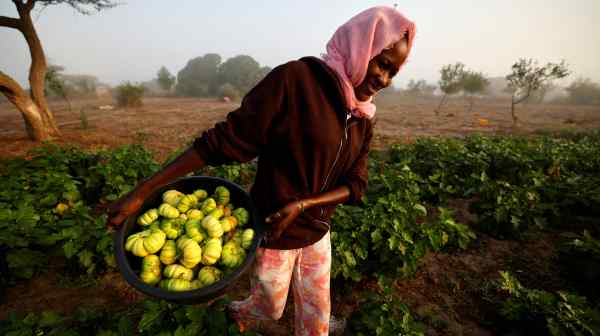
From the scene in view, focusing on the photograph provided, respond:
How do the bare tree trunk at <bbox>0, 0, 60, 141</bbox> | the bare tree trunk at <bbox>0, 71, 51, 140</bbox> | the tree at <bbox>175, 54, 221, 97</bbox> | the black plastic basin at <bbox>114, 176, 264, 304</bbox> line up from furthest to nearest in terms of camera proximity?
the tree at <bbox>175, 54, 221, 97</bbox> < the bare tree trunk at <bbox>0, 0, 60, 141</bbox> < the bare tree trunk at <bbox>0, 71, 51, 140</bbox> < the black plastic basin at <bbox>114, 176, 264, 304</bbox>

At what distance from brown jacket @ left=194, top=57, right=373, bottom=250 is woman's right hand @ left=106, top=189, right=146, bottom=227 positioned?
391 millimetres

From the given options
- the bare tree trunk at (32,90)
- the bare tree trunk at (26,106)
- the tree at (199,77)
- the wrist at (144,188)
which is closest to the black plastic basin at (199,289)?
the wrist at (144,188)

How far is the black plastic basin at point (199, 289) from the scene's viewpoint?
3.81 feet

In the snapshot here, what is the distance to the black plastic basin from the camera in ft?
3.81

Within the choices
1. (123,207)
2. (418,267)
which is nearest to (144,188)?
(123,207)

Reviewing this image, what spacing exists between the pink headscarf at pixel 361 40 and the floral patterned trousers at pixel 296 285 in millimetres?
1072

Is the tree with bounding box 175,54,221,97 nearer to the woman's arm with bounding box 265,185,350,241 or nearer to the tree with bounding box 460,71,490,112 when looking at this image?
the tree with bounding box 460,71,490,112

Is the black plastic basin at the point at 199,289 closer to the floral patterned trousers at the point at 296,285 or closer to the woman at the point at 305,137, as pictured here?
the woman at the point at 305,137

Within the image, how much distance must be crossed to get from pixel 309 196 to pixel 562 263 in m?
4.27

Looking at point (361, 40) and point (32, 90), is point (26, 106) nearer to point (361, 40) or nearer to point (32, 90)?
point (32, 90)

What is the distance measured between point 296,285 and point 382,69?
63.7 inches

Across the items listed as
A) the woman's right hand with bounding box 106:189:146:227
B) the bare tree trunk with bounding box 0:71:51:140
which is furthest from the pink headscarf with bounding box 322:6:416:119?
the bare tree trunk with bounding box 0:71:51:140

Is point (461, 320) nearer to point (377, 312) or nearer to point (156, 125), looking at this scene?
point (377, 312)

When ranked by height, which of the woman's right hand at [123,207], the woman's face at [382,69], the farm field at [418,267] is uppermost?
the woman's face at [382,69]
